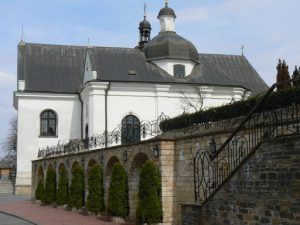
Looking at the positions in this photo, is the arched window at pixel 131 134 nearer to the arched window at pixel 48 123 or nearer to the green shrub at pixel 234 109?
the green shrub at pixel 234 109

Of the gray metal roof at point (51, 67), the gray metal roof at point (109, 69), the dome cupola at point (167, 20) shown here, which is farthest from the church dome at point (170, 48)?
the gray metal roof at point (51, 67)

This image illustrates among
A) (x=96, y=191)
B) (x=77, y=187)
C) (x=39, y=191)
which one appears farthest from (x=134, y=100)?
(x=96, y=191)

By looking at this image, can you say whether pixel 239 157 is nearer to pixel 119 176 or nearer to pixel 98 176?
pixel 119 176

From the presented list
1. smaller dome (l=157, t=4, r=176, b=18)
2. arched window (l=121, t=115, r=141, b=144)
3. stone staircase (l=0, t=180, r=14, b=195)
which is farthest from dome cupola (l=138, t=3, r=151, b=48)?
arched window (l=121, t=115, r=141, b=144)

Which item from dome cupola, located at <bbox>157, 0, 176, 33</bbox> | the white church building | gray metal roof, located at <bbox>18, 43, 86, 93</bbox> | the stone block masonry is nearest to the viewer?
the stone block masonry

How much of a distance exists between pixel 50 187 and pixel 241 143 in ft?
59.5

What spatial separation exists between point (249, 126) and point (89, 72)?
2893 cm

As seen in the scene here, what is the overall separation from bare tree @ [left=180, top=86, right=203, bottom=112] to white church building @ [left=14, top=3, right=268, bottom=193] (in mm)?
87

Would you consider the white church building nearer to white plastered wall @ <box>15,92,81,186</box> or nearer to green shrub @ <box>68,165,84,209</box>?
white plastered wall @ <box>15,92,81,186</box>

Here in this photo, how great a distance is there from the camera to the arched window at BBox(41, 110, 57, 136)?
42375 millimetres

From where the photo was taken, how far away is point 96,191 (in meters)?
20.7

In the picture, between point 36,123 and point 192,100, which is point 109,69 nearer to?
point 192,100

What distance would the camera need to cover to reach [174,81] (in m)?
40.2

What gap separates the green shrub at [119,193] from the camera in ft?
60.2
